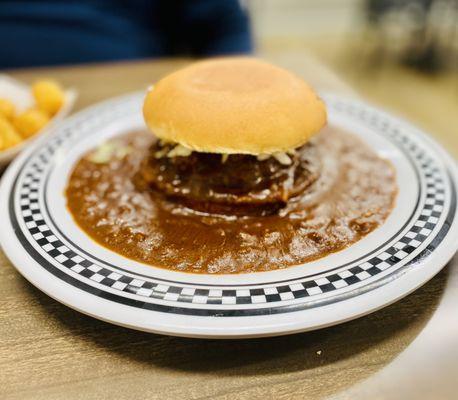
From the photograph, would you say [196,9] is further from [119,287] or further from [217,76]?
[119,287]

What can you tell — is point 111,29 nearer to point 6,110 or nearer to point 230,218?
point 6,110

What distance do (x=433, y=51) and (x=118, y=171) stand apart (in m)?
4.86

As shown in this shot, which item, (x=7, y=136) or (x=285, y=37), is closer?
(x=7, y=136)

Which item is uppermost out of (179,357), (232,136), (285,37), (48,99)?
(232,136)

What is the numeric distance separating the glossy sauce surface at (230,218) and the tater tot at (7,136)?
241mm

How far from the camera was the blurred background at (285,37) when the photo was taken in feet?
8.18

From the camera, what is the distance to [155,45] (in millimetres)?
2775

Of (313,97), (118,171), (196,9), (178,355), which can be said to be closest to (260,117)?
(313,97)

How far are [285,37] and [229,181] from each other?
18.7ft

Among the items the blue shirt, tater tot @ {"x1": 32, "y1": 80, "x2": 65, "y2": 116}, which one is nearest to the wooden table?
tater tot @ {"x1": 32, "y1": 80, "x2": 65, "y2": 116}

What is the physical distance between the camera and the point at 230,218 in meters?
1.24

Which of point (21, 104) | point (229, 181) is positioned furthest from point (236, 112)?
point (21, 104)

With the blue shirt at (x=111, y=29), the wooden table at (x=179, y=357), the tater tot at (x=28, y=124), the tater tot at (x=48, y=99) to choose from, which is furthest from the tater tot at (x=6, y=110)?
the blue shirt at (x=111, y=29)

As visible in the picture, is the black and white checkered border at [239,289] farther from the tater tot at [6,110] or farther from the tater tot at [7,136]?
the tater tot at [6,110]
